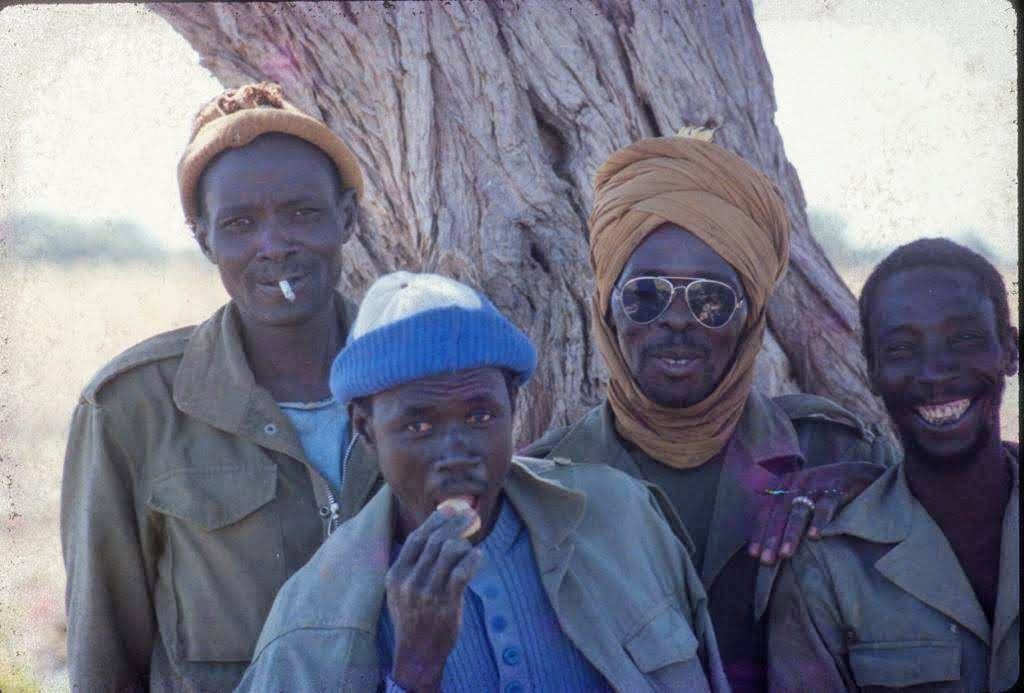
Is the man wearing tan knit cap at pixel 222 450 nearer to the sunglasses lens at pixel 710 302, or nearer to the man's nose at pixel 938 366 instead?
the sunglasses lens at pixel 710 302

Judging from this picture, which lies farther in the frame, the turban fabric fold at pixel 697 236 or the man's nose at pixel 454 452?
the turban fabric fold at pixel 697 236

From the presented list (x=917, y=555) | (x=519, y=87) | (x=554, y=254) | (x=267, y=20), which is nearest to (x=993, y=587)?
(x=917, y=555)

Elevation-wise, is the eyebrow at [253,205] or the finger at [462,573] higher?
the eyebrow at [253,205]

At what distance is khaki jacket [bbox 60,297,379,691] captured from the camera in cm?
355

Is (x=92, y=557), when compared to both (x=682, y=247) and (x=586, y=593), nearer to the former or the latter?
(x=586, y=593)

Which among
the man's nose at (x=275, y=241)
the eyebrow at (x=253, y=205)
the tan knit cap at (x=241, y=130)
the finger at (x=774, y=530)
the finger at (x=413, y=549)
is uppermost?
the tan knit cap at (x=241, y=130)

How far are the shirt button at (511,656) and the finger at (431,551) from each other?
0.36m

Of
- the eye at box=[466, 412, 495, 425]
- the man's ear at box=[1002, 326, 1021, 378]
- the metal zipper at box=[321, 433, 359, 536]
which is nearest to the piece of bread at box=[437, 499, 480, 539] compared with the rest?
the eye at box=[466, 412, 495, 425]

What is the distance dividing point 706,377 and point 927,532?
73 centimetres

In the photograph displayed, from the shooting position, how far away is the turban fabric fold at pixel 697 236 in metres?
3.77

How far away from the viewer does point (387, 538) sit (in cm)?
301

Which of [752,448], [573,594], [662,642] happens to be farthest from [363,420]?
[752,448]

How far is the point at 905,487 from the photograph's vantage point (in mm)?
3475

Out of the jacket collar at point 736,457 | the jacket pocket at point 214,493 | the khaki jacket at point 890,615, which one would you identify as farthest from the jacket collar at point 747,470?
the jacket pocket at point 214,493
